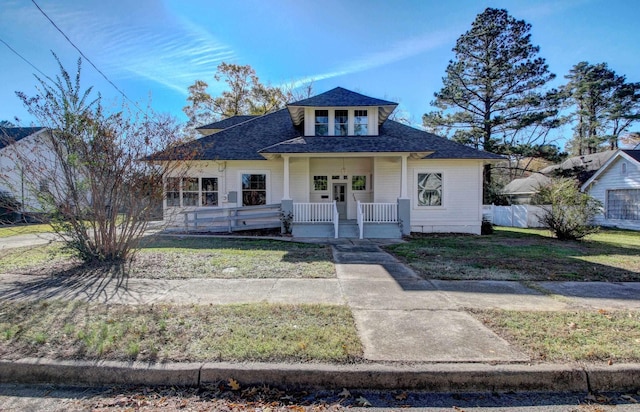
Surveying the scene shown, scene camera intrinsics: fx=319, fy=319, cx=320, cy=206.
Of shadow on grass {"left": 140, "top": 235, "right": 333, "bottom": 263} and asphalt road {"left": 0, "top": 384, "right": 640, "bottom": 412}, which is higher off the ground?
shadow on grass {"left": 140, "top": 235, "right": 333, "bottom": 263}

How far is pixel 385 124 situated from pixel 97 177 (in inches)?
551

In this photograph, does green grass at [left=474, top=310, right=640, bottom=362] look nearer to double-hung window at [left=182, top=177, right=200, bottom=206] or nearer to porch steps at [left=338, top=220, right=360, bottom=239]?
porch steps at [left=338, top=220, right=360, bottom=239]

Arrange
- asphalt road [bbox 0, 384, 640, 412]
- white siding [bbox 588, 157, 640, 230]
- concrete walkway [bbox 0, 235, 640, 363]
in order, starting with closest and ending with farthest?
asphalt road [bbox 0, 384, 640, 412]
concrete walkway [bbox 0, 235, 640, 363]
white siding [bbox 588, 157, 640, 230]

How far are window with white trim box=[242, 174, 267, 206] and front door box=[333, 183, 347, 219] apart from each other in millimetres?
3418

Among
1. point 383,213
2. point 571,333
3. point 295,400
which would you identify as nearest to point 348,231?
point 383,213

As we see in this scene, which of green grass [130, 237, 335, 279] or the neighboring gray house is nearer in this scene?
green grass [130, 237, 335, 279]

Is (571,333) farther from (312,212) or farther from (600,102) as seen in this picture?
(600,102)

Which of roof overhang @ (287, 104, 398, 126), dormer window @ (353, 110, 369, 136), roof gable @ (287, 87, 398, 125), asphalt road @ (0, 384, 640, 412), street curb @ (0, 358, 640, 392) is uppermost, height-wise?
roof gable @ (287, 87, 398, 125)

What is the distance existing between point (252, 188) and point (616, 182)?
67.7 ft

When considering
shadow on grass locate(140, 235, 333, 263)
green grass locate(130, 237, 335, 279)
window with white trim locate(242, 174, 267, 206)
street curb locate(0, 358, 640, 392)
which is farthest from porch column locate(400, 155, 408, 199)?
street curb locate(0, 358, 640, 392)

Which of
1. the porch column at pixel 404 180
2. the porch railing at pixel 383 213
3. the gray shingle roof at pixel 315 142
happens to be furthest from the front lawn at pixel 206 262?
the porch column at pixel 404 180

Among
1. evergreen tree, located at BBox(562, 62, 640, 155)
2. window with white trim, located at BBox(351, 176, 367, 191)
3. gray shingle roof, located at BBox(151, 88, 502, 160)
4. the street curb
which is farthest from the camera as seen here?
evergreen tree, located at BBox(562, 62, 640, 155)

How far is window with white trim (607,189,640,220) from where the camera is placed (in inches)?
699

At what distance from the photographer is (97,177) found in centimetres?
629
